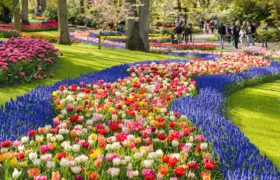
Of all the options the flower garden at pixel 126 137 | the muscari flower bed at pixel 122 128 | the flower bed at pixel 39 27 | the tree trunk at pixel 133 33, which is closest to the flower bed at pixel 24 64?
the flower garden at pixel 126 137

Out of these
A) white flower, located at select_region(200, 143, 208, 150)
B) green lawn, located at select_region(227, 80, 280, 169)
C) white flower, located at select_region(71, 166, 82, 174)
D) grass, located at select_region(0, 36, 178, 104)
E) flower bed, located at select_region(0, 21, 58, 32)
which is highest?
flower bed, located at select_region(0, 21, 58, 32)

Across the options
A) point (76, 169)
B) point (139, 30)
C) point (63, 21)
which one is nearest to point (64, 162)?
point (76, 169)

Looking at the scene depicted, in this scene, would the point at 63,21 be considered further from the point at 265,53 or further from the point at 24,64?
the point at 265,53

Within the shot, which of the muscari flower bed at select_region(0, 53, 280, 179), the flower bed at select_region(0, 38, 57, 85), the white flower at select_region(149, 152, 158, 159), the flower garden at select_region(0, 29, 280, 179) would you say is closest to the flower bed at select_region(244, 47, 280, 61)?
the muscari flower bed at select_region(0, 53, 280, 179)

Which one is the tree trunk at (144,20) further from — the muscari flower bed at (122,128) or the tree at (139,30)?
the muscari flower bed at (122,128)

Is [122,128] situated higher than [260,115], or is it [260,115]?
[122,128]

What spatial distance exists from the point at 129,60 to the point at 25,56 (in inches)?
208

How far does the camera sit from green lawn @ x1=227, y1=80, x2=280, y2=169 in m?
6.06

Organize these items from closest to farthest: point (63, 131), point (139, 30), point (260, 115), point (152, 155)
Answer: point (152, 155)
point (63, 131)
point (260, 115)
point (139, 30)

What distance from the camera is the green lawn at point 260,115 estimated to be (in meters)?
6.06

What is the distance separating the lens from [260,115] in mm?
7906

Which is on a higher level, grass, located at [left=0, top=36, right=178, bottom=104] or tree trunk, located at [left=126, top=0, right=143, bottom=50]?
tree trunk, located at [left=126, top=0, right=143, bottom=50]

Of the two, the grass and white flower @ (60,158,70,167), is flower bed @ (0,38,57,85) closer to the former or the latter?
the grass

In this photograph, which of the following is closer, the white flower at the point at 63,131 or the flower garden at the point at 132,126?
the flower garden at the point at 132,126
